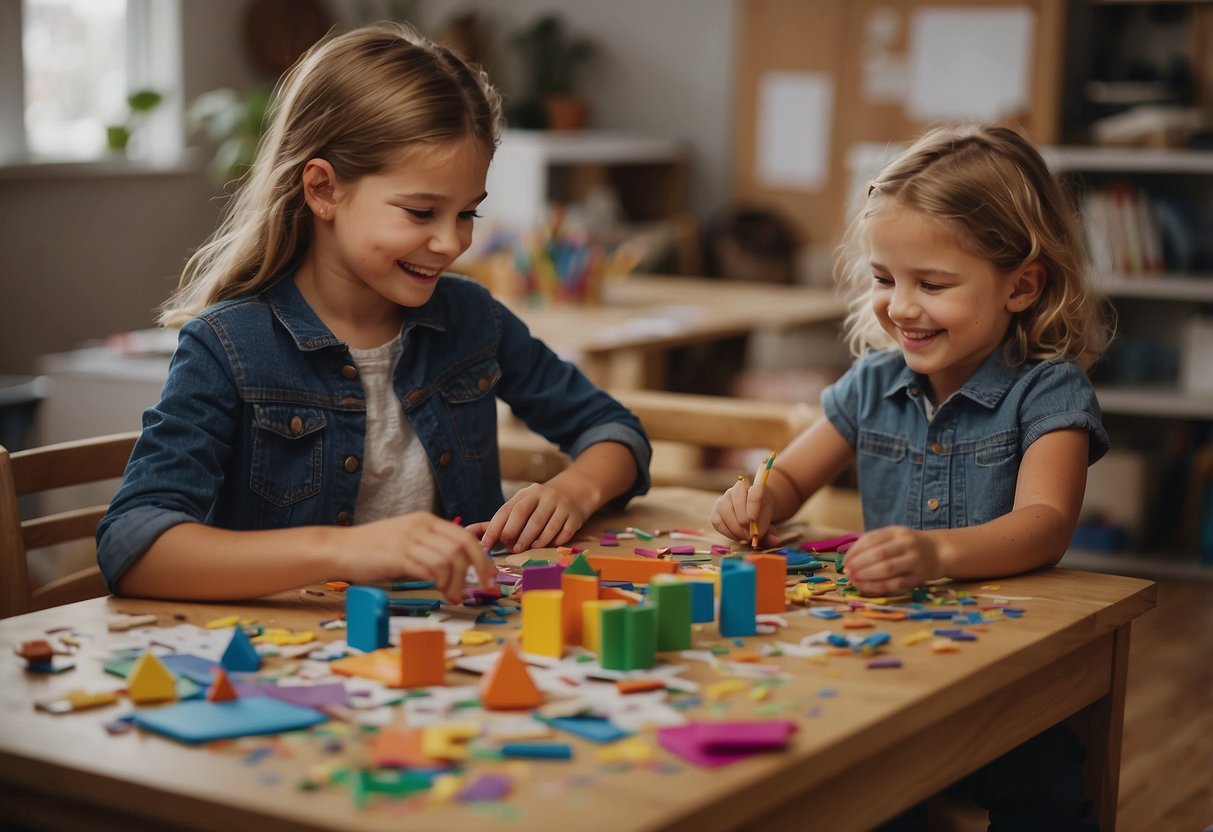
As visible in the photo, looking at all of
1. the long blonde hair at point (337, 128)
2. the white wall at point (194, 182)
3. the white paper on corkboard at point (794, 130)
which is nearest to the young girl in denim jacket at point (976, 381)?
the long blonde hair at point (337, 128)

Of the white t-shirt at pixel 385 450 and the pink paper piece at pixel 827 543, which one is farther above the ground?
the white t-shirt at pixel 385 450

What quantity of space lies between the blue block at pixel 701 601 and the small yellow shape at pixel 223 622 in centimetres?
38

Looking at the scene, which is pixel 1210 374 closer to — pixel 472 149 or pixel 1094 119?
pixel 1094 119

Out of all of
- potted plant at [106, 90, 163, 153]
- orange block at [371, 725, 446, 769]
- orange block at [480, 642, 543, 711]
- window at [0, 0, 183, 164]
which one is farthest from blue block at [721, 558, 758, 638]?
potted plant at [106, 90, 163, 153]

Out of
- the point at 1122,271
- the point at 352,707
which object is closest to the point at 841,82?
the point at 1122,271

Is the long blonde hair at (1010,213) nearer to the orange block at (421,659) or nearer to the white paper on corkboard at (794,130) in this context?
the orange block at (421,659)

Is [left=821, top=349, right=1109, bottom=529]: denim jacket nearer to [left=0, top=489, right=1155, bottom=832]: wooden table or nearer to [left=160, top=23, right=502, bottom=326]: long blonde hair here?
[left=0, top=489, right=1155, bottom=832]: wooden table

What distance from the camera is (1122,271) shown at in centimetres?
447

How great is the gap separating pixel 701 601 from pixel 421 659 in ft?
0.93

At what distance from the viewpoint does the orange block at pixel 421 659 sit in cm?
103

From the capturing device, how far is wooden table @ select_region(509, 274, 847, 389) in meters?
3.53

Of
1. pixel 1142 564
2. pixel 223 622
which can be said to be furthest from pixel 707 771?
pixel 1142 564

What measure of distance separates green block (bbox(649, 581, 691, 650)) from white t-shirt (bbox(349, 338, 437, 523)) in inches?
22.6

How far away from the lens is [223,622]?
1.19 metres
